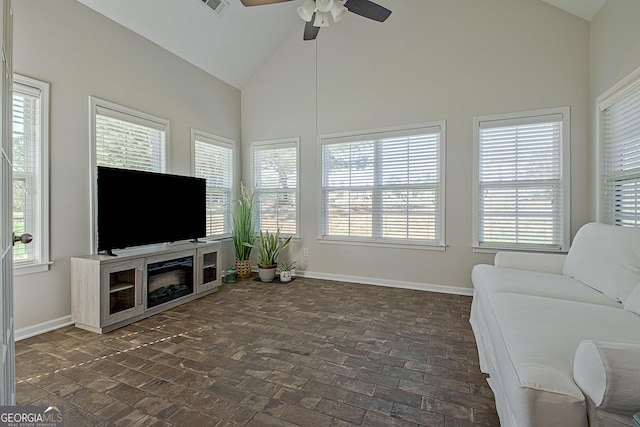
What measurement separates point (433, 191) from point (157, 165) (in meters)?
3.55

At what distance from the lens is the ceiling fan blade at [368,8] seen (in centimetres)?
269

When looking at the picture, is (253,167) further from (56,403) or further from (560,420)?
(560,420)

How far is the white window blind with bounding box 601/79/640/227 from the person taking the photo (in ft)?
8.33

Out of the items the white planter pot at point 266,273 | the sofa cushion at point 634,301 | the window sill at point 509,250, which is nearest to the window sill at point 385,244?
the window sill at point 509,250

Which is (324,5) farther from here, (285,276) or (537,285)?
(285,276)

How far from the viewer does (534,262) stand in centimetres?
282

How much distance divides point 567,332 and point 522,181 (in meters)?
2.60

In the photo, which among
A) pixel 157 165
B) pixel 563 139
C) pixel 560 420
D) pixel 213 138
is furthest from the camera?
pixel 213 138

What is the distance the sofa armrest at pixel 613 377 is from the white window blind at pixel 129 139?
3.96m

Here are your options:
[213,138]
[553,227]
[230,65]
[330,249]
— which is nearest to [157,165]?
[213,138]

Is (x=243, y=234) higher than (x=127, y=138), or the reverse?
(x=127, y=138)

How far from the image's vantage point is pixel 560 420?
3.38 ft

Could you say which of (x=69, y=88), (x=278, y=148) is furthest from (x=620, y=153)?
(x=69, y=88)

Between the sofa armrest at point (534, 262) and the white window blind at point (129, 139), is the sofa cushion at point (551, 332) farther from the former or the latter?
the white window blind at point (129, 139)
